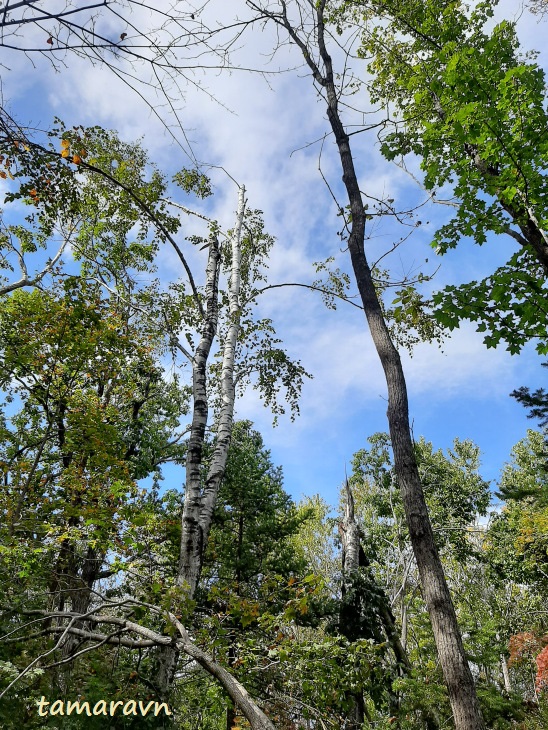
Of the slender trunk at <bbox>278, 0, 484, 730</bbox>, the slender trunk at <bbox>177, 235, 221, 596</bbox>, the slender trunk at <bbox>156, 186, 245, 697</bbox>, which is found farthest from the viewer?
the slender trunk at <bbox>177, 235, 221, 596</bbox>

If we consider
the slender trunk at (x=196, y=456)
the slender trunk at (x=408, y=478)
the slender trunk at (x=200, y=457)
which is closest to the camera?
the slender trunk at (x=408, y=478)

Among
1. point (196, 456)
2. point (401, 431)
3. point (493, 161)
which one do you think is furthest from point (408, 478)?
point (493, 161)

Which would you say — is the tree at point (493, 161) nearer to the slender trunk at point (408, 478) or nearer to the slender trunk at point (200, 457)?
the slender trunk at point (408, 478)

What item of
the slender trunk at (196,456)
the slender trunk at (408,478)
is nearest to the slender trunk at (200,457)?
the slender trunk at (196,456)

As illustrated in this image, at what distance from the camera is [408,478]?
4.43 metres

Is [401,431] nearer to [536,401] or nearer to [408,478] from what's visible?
[408,478]

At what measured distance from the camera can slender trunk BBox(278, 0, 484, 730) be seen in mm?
3523

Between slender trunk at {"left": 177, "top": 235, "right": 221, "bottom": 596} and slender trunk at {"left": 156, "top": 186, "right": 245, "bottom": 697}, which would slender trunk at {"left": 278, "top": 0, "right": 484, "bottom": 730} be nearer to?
slender trunk at {"left": 156, "top": 186, "right": 245, "bottom": 697}

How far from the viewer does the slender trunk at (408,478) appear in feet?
11.6

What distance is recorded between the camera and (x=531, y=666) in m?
19.1

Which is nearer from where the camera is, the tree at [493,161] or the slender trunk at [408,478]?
the slender trunk at [408,478]

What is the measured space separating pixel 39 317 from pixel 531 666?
78.3 ft

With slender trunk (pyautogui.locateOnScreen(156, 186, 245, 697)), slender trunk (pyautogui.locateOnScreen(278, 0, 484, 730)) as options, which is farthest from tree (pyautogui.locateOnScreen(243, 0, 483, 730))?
slender trunk (pyautogui.locateOnScreen(156, 186, 245, 697))

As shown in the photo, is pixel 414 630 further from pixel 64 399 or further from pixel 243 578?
pixel 64 399
